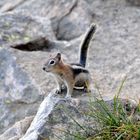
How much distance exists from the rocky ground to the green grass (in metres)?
1.07

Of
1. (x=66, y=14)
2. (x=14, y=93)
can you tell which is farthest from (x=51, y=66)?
(x=66, y=14)

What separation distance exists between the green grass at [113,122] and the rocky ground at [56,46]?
3.51ft

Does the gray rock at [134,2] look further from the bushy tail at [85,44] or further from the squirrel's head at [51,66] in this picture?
the squirrel's head at [51,66]

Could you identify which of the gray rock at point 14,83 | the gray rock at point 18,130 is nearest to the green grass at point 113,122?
the gray rock at point 18,130

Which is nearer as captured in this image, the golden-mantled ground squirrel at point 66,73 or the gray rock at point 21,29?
the golden-mantled ground squirrel at point 66,73

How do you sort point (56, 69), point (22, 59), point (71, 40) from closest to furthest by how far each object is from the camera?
point (56, 69)
point (22, 59)
point (71, 40)

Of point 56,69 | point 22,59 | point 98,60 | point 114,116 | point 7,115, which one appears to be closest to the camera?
point 114,116

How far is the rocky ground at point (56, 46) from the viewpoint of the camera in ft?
27.8

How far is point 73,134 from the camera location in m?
5.85

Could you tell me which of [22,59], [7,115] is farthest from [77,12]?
[7,115]

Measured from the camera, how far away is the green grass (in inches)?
225

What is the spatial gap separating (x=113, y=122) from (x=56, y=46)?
442cm

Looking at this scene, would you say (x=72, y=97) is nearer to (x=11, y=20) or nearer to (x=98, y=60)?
(x=98, y=60)

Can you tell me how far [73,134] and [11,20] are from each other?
476 cm
